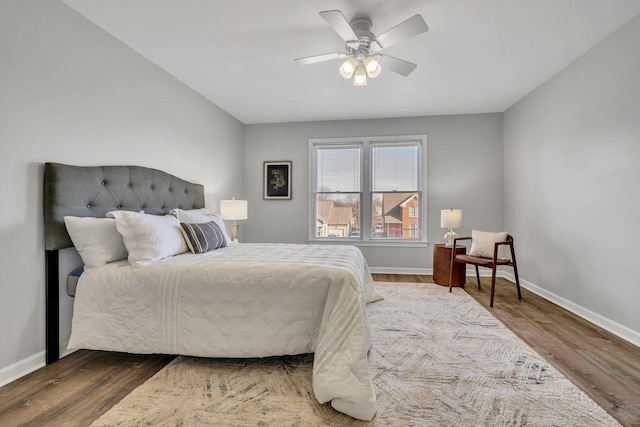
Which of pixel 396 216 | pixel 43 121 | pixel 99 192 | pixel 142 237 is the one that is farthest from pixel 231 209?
pixel 396 216

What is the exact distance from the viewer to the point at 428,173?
456cm

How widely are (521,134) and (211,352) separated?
4.33 m

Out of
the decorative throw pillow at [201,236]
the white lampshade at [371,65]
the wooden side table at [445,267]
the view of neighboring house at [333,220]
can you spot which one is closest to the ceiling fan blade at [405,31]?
the white lampshade at [371,65]

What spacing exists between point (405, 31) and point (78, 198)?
2.53m

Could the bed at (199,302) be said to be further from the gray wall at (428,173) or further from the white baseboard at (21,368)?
the gray wall at (428,173)

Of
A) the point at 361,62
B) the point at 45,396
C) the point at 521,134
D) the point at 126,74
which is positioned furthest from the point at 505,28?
the point at 45,396

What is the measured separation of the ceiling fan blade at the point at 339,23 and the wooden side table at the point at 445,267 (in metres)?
2.82

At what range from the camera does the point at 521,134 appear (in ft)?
12.8

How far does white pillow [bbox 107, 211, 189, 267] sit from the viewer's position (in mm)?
1993

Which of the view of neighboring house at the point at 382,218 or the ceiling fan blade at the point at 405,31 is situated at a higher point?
the ceiling fan blade at the point at 405,31

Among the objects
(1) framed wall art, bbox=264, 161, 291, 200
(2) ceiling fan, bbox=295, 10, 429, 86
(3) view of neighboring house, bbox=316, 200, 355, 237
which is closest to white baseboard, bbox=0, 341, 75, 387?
(2) ceiling fan, bbox=295, 10, 429, 86

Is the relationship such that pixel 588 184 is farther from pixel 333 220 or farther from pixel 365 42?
pixel 333 220

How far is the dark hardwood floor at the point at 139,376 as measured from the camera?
1471 millimetres

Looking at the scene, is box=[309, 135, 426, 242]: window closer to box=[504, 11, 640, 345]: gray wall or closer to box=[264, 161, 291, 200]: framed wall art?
box=[264, 161, 291, 200]: framed wall art
